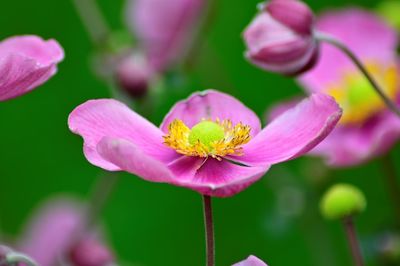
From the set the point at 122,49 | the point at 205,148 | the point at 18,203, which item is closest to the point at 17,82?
the point at 205,148

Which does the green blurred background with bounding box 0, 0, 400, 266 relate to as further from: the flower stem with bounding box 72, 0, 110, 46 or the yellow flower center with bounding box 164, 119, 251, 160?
the yellow flower center with bounding box 164, 119, 251, 160

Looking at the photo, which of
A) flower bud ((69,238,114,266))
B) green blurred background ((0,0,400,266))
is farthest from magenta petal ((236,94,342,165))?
green blurred background ((0,0,400,266))

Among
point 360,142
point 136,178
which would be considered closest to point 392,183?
point 360,142

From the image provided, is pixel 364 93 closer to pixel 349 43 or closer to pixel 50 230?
pixel 349 43

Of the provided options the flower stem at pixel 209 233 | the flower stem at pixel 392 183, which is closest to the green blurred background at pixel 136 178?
the flower stem at pixel 392 183

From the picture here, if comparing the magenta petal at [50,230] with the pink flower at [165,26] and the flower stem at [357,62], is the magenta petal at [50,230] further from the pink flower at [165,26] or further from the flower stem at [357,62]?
the flower stem at [357,62]
